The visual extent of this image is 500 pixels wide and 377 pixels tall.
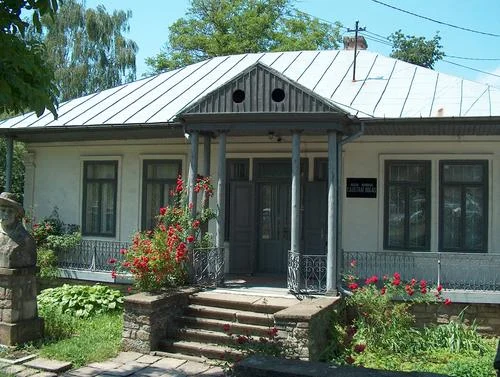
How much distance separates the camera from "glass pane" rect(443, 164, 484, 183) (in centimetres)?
1072

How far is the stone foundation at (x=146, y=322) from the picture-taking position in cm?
806

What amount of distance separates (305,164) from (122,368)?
5.82 meters

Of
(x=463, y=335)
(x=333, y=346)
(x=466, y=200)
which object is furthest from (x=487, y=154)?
(x=333, y=346)

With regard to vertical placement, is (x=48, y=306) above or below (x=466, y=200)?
below

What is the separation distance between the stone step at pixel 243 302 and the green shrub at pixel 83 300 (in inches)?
81.9

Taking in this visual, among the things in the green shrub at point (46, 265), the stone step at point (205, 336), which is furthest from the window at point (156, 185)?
the stone step at point (205, 336)

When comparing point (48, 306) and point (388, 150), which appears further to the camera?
point (388, 150)

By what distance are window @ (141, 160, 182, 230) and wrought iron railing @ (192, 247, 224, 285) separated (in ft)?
10.5

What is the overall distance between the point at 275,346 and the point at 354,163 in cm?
586

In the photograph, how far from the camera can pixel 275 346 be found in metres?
6.14

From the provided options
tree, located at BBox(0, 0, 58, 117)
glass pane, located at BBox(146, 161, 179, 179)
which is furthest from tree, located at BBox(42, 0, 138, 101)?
tree, located at BBox(0, 0, 58, 117)

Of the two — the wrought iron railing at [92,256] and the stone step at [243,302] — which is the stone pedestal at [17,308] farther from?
the wrought iron railing at [92,256]

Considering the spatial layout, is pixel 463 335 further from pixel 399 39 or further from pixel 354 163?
pixel 399 39

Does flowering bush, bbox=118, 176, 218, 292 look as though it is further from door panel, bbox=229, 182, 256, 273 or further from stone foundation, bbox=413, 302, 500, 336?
stone foundation, bbox=413, 302, 500, 336
